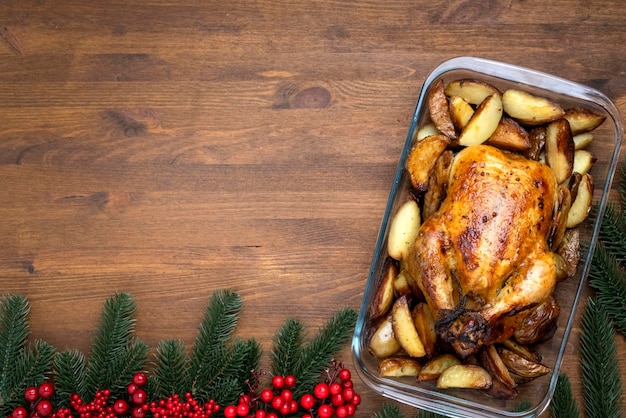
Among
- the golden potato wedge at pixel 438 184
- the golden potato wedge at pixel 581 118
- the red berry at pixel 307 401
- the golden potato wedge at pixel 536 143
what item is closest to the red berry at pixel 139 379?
the red berry at pixel 307 401

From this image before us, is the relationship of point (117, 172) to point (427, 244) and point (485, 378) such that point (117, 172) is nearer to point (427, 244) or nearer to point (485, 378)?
point (427, 244)

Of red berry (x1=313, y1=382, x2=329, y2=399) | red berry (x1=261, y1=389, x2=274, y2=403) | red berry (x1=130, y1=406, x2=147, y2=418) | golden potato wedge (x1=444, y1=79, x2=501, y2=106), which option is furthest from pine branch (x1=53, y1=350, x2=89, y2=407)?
golden potato wedge (x1=444, y1=79, x2=501, y2=106)

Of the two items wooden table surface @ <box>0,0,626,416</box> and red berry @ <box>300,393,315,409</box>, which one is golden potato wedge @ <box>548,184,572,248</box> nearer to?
wooden table surface @ <box>0,0,626,416</box>

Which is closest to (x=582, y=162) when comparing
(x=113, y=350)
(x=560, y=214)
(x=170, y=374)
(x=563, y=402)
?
(x=560, y=214)

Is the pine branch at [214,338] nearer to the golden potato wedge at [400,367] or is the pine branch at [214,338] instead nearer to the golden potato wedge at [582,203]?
the golden potato wedge at [400,367]

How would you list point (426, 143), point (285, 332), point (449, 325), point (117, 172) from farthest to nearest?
1. point (117, 172)
2. point (285, 332)
3. point (426, 143)
4. point (449, 325)

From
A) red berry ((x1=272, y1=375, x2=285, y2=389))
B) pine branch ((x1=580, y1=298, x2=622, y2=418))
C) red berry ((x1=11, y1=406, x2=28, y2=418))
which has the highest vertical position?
pine branch ((x1=580, y1=298, x2=622, y2=418))

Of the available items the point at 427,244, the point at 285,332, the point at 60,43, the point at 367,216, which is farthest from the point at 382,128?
the point at 60,43
